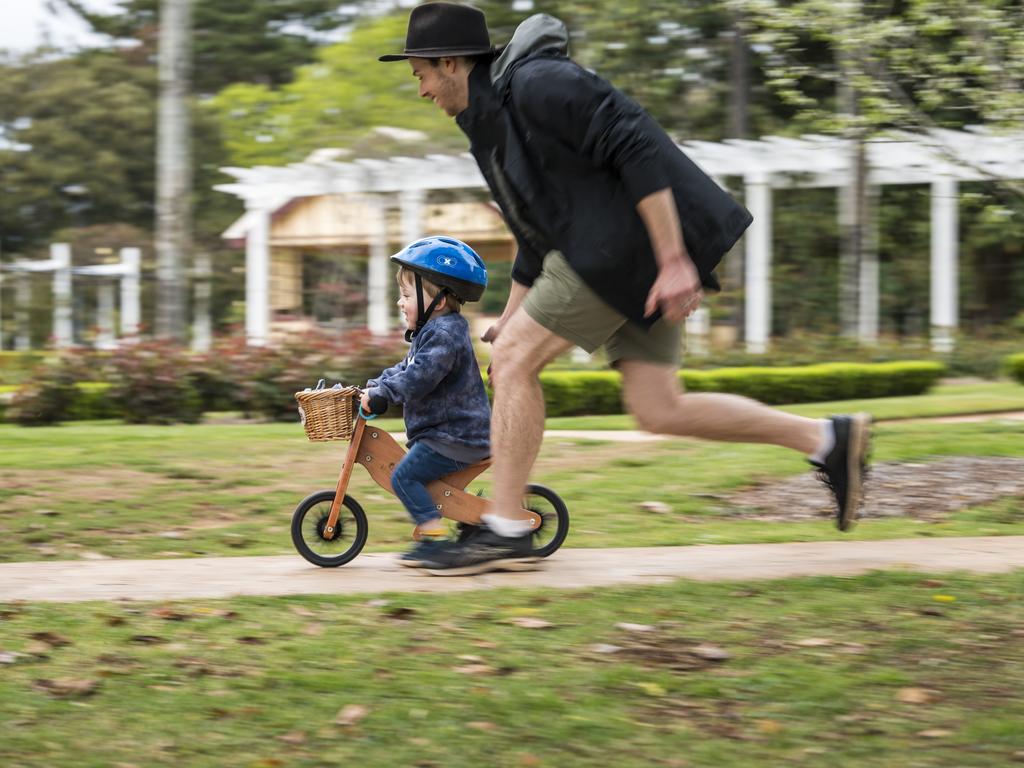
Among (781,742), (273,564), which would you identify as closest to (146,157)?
(273,564)

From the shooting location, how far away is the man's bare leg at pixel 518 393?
15.8 ft

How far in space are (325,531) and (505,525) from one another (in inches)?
29.0

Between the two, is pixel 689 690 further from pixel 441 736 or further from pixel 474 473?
pixel 474 473

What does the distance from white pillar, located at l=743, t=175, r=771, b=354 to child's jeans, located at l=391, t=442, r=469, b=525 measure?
1795cm

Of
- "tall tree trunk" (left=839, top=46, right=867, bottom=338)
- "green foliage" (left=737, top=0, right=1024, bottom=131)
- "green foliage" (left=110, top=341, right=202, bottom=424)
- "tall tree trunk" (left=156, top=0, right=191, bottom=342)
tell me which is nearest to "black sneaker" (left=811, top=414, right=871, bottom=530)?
"green foliage" (left=737, top=0, right=1024, bottom=131)

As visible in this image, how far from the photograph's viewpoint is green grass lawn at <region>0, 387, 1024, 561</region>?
6.30m

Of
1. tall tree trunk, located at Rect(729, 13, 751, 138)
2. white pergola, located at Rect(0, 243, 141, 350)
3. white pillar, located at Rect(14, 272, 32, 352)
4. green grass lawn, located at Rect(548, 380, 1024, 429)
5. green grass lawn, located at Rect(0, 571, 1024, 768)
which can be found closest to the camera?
green grass lawn, located at Rect(0, 571, 1024, 768)

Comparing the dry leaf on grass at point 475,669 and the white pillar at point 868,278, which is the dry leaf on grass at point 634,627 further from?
the white pillar at point 868,278

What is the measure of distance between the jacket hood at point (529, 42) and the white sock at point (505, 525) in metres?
1.52

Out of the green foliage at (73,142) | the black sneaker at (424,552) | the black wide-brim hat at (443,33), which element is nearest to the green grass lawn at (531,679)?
the black sneaker at (424,552)

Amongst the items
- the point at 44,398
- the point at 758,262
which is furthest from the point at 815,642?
the point at 758,262

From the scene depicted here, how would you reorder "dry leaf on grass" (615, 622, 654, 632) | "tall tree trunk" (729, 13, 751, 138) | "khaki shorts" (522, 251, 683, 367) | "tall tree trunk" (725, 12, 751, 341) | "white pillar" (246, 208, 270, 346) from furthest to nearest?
"tall tree trunk" (729, 13, 751, 138)
"white pillar" (246, 208, 270, 346)
"tall tree trunk" (725, 12, 751, 341)
"khaki shorts" (522, 251, 683, 367)
"dry leaf on grass" (615, 622, 654, 632)

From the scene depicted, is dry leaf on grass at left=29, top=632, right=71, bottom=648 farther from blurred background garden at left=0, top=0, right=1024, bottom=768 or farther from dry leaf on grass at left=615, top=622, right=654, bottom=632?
dry leaf on grass at left=615, top=622, right=654, bottom=632

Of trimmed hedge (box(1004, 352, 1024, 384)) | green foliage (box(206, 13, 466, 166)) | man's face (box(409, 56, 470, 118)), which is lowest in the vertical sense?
trimmed hedge (box(1004, 352, 1024, 384))
